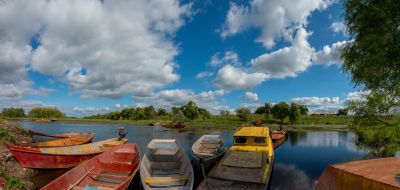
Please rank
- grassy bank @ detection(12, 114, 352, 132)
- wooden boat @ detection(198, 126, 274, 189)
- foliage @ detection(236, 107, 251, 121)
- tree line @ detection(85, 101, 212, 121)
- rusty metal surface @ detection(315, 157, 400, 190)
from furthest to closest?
foliage @ detection(236, 107, 251, 121), tree line @ detection(85, 101, 212, 121), grassy bank @ detection(12, 114, 352, 132), wooden boat @ detection(198, 126, 274, 189), rusty metal surface @ detection(315, 157, 400, 190)

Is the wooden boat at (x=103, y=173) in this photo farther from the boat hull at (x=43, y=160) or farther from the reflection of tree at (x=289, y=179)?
the reflection of tree at (x=289, y=179)

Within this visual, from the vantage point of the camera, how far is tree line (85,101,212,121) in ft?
323

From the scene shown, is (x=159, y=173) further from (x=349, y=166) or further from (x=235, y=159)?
(x=349, y=166)

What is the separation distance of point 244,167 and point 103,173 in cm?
870

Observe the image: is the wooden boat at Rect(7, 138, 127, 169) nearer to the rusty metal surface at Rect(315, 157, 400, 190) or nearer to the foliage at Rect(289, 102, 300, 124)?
the rusty metal surface at Rect(315, 157, 400, 190)

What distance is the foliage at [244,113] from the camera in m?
106

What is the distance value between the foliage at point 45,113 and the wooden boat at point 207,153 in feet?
547

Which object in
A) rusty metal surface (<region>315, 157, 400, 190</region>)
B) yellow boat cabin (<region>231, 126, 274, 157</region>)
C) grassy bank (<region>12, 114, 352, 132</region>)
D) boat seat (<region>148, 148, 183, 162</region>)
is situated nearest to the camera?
rusty metal surface (<region>315, 157, 400, 190</region>)

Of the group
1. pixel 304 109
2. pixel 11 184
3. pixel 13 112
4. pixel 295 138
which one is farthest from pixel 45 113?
pixel 11 184

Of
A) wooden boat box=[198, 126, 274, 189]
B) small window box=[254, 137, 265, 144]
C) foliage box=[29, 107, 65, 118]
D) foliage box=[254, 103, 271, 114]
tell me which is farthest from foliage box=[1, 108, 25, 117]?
small window box=[254, 137, 265, 144]

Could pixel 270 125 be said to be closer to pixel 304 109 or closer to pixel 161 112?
pixel 304 109

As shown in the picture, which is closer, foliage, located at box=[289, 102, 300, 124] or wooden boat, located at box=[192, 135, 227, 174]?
wooden boat, located at box=[192, 135, 227, 174]

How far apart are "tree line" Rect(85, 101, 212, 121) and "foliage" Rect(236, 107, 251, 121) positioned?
43.1ft

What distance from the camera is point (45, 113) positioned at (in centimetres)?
16312
